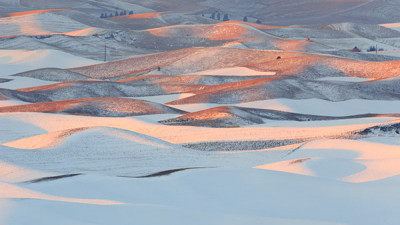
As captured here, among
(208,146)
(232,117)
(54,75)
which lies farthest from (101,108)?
(54,75)

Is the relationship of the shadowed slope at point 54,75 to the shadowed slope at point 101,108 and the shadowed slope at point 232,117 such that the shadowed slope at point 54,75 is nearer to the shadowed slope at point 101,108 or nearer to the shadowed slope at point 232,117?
the shadowed slope at point 101,108

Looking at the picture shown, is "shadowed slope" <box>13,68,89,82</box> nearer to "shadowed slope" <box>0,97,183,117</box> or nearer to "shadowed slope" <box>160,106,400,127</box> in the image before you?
"shadowed slope" <box>0,97,183,117</box>

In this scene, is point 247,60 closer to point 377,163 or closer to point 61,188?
point 377,163

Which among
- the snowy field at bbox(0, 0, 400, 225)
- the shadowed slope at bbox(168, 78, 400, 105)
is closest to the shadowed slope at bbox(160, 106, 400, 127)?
the snowy field at bbox(0, 0, 400, 225)

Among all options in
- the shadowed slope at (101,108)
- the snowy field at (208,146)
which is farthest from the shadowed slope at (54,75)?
the shadowed slope at (101,108)

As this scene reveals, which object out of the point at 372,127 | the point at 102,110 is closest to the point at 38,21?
the point at 102,110

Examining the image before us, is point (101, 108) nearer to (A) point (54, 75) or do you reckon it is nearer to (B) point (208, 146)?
(B) point (208, 146)

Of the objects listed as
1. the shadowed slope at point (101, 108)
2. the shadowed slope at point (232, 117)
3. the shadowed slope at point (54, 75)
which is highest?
the shadowed slope at point (232, 117)

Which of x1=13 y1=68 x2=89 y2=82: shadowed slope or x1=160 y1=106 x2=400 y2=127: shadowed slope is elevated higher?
x1=160 y1=106 x2=400 y2=127: shadowed slope

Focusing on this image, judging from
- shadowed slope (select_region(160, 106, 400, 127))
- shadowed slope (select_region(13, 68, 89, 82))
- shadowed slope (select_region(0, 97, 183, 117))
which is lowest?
shadowed slope (select_region(13, 68, 89, 82))

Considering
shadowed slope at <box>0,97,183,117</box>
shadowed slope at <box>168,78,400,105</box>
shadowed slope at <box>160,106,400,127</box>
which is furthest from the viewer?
shadowed slope at <box>168,78,400,105</box>

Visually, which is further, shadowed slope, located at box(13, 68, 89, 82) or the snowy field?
shadowed slope, located at box(13, 68, 89, 82)
